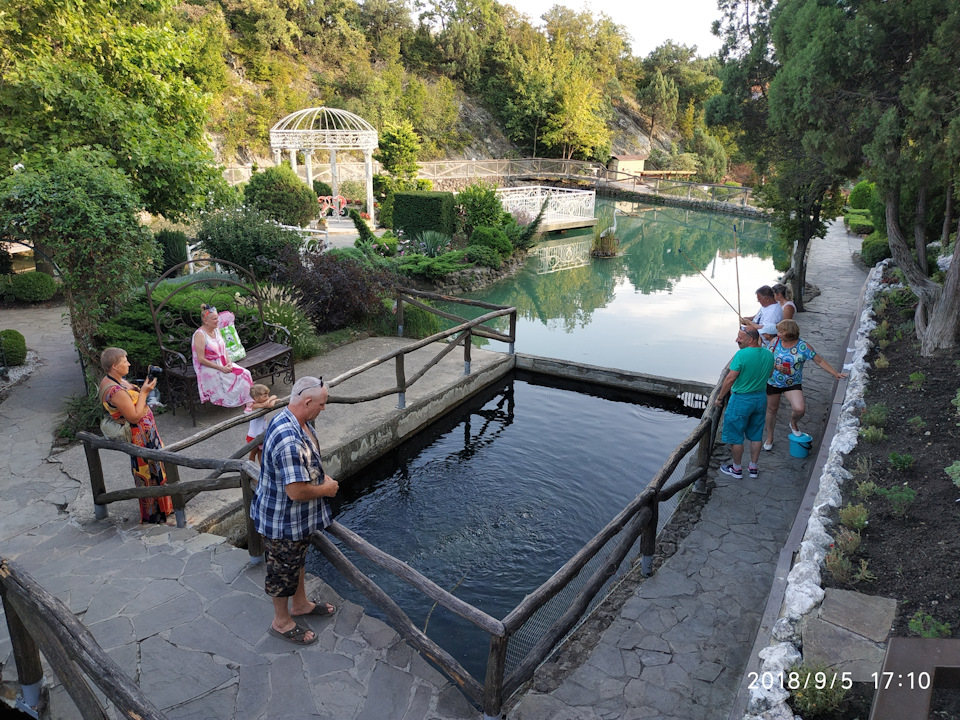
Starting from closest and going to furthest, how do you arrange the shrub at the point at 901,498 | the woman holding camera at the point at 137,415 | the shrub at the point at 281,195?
the shrub at the point at 901,498 → the woman holding camera at the point at 137,415 → the shrub at the point at 281,195

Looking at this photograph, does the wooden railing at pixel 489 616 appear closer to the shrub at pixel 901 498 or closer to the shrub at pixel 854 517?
the shrub at pixel 854 517

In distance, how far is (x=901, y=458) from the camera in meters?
4.83

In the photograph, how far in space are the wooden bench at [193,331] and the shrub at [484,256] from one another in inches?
339

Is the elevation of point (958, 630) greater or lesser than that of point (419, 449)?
greater

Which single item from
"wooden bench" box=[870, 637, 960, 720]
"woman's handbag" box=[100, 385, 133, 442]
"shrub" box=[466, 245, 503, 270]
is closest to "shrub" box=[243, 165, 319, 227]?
"shrub" box=[466, 245, 503, 270]

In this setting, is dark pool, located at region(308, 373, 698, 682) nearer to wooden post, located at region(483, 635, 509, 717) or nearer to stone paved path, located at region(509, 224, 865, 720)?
stone paved path, located at region(509, 224, 865, 720)

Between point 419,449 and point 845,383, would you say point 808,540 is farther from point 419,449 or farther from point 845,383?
point 419,449

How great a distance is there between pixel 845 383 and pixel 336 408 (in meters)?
5.79

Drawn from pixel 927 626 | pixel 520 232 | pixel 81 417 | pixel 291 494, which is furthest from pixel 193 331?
pixel 520 232

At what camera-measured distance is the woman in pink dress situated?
21.0 ft

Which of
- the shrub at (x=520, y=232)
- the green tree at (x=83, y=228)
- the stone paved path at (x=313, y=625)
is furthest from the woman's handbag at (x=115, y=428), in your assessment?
the shrub at (x=520, y=232)

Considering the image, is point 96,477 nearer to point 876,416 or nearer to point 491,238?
point 876,416

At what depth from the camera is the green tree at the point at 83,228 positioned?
6188 mm

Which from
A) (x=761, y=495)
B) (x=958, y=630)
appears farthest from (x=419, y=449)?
(x=958, y=630)
